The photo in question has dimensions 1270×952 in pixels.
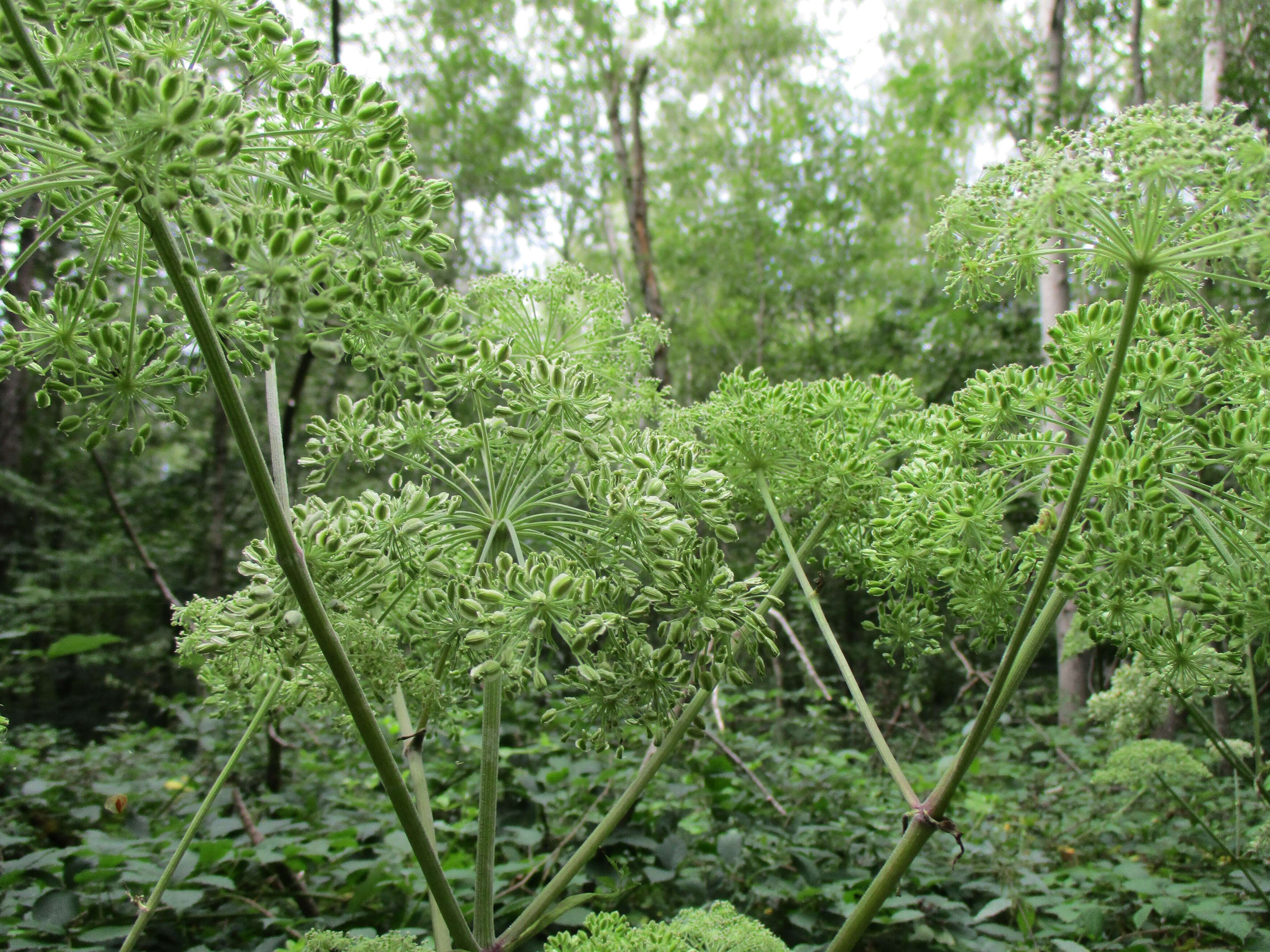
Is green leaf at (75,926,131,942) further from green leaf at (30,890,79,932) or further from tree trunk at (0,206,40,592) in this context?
tree trunk at (0,206,40,592)

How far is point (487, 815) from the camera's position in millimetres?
1529

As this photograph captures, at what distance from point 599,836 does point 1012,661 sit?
3.07 ft

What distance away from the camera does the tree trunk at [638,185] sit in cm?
796

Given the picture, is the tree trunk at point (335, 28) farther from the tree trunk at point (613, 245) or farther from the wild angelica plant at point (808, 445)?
the tree trunk at point (613, 245)

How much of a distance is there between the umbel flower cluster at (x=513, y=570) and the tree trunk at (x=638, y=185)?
517cm

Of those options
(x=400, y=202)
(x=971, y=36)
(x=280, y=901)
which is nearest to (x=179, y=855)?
(x=400, y=202)

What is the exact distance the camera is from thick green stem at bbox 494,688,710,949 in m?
1.49

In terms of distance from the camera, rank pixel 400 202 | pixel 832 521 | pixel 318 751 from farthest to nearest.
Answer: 1. pixel 318 751
2. pixel 832 521
3. pixel 400 202

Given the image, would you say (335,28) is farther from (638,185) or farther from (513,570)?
(638,185)

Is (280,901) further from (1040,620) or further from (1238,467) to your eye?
(1238,467)

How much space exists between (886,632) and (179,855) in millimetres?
1591

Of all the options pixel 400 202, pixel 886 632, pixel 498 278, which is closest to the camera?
pixel 400 202

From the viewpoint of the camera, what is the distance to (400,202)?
1.19 meters

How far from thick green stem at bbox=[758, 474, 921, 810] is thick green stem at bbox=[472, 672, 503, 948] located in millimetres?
714
